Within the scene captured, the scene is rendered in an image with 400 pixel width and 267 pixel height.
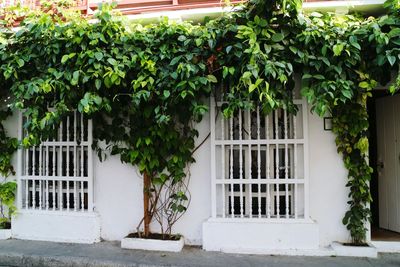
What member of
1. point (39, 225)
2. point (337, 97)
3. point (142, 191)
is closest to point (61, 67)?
point (142, 191)

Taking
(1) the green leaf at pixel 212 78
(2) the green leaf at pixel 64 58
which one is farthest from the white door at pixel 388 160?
(2) the green leaf at pixel 64 58

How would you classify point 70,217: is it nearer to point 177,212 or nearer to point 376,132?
point 177,212

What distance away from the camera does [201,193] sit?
5242 mm

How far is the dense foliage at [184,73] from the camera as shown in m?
4.25

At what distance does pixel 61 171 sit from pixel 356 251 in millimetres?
4737

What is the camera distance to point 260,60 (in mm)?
4129

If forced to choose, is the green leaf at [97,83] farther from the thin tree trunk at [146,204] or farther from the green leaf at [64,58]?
the thin tree trunk at [146,204]

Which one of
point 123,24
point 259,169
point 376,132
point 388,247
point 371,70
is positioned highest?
point 123,24

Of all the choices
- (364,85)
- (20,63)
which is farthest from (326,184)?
(20,63)

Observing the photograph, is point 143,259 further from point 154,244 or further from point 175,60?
point 175,60

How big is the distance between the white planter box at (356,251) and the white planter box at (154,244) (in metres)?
2.30

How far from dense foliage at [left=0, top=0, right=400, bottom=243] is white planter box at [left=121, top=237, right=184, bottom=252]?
36 centimetres

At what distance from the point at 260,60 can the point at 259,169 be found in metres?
1.71

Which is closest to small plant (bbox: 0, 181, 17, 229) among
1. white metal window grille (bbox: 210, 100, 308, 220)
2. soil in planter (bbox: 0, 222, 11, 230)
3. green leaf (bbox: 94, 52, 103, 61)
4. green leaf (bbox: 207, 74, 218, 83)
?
soil in planter (bbox: 0, 222, 11, 230)
